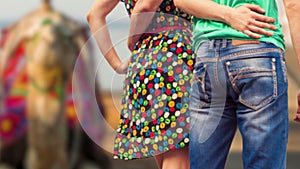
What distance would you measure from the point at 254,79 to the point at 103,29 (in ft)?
1.83

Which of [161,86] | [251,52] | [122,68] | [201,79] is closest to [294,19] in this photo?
[251,52]

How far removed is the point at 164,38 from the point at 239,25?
342 mm

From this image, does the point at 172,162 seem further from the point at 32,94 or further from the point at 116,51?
the point at 32,94

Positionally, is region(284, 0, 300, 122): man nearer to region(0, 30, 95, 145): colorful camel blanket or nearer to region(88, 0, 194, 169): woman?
region(88, 0, 194, 169): woman

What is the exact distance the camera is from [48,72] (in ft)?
8.52

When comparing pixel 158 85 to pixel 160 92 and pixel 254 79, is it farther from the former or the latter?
pixel 254 79

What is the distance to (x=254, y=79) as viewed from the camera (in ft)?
4.16

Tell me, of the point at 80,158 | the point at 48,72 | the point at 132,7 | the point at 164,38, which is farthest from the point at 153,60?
the point at 80,158

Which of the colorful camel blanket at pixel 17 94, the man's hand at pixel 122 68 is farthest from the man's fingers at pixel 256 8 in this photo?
the colorful camel blanket at pixel 17 94

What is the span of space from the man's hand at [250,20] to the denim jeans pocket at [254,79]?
50 mm

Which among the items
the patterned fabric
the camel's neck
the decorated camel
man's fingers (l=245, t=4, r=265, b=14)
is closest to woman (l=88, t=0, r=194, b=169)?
the patterned fabric

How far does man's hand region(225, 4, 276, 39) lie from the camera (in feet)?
4.19

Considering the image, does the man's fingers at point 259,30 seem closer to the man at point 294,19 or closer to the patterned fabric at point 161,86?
the man at point 294,19

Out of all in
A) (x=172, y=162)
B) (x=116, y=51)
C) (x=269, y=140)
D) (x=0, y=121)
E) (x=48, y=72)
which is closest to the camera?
(x=269, y=140)
